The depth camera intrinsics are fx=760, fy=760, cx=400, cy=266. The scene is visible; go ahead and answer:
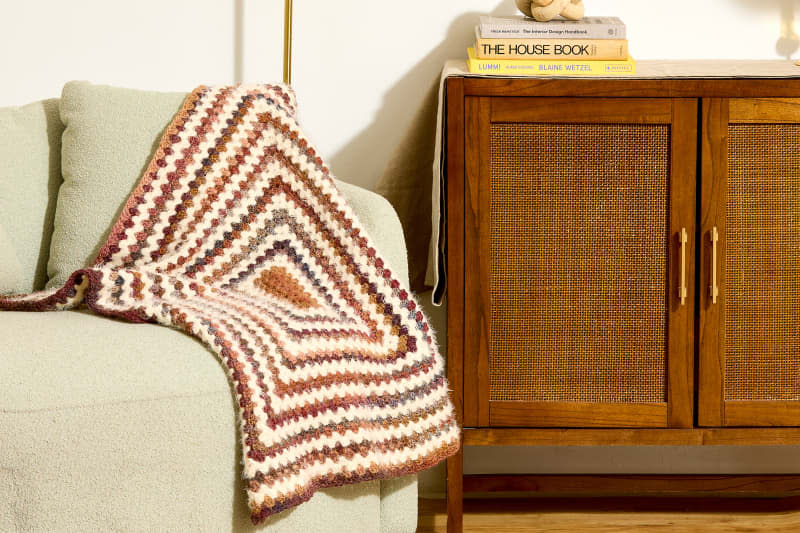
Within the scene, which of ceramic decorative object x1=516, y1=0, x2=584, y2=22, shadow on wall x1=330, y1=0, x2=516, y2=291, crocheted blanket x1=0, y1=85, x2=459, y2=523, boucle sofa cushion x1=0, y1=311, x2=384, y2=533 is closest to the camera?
boucle sofa cushion x1=0, y1=311, x2=384, y2=533

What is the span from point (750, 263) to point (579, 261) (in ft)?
1.04

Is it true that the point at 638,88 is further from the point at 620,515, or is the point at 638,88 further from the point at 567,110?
the point at 620,515

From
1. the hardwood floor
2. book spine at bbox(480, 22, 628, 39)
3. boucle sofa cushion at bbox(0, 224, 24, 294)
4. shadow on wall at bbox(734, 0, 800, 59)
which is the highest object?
shadow on wall at bbox(734, 0, 800, 59)

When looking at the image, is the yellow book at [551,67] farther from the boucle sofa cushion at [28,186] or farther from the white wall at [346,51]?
the boucle sofa cushion at [28,186]

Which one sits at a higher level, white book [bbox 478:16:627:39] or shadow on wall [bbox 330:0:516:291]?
white book [bbox 478:16:627:39]

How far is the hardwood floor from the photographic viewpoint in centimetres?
164

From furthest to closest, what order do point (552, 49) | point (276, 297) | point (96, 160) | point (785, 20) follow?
1. point (785, 20)
2. point (552, 49)
3. point (96, 160)
4. point (276, 297)

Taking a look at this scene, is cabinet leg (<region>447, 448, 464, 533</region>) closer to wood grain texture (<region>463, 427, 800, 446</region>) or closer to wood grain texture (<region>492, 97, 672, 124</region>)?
wood grain texture (<region>463, 427, 800, 446</region>)

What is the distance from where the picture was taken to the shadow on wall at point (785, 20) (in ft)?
6.13

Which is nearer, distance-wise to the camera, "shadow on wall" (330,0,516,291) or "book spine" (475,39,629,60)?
"book spine" (475,39,629,60)

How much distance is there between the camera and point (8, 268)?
1311 millimetres

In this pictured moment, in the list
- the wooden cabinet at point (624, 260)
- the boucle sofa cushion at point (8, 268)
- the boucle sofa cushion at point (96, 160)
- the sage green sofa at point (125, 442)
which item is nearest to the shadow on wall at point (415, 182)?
the wooden cabinet at point (624, 260)

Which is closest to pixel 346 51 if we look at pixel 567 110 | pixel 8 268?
pixel 567 110

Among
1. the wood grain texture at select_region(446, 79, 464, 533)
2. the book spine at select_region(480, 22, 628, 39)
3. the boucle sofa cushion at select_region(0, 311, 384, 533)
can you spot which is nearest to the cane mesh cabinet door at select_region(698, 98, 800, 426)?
the book spine at select_region(480, 22, 628, 39)
